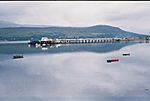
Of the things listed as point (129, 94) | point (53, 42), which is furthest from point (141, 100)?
point (53, 42)

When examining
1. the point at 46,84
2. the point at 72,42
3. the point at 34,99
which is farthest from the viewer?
the point at 72,42

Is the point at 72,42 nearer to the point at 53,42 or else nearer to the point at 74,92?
the point at 53,42

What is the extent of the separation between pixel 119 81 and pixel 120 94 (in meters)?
3.02

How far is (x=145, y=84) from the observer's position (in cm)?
1041

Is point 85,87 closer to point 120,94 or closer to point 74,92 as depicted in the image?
point 74,92

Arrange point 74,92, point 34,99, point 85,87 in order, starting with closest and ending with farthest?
point 34,99 → point 74,92 → point 85,87

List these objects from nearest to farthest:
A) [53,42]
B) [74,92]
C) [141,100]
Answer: [141,100] < [74,92] < [53,42]

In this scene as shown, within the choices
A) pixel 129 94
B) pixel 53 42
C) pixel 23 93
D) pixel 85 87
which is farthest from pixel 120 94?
Result: pixel 53 42

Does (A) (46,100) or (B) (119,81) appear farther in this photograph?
(B) (119,81)

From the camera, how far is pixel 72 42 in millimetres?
57812

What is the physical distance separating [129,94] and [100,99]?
1.14 metres

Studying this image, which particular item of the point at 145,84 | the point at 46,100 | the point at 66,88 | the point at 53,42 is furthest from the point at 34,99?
the point at 53,42

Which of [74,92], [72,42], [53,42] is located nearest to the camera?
[74,92]

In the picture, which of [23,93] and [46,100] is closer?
[46,100]
